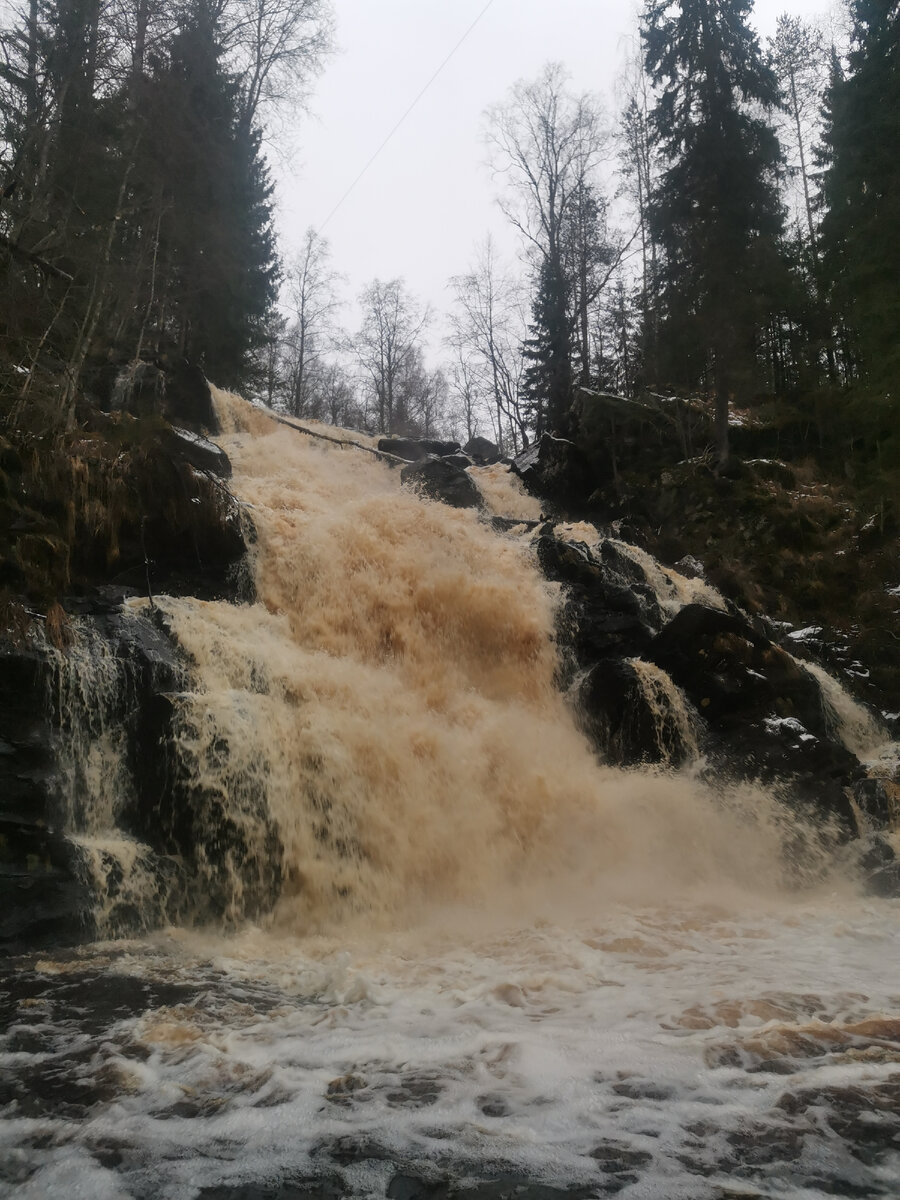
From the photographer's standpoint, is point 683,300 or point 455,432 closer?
point 683,300

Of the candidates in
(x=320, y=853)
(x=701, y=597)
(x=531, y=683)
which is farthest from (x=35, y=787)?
(x=701, y=597)

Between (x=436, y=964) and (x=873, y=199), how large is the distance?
51.6ft

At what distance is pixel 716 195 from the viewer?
16922mm

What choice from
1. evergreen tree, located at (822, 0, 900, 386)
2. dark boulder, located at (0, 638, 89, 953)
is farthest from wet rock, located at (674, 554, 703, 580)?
dark boulder, located at (0, 638, 89, 953)

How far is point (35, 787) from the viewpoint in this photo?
18.9 ft

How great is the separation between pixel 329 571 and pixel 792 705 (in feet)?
21.2

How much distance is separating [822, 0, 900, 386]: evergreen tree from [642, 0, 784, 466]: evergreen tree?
1.69m

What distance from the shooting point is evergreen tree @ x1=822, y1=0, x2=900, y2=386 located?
13.1 metres

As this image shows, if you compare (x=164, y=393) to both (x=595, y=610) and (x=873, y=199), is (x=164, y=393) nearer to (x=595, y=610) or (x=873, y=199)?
(x=595, y=610)

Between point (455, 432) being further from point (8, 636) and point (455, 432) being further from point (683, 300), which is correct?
point (8, 636)

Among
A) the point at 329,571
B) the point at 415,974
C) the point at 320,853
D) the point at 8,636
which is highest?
the point at 329,571

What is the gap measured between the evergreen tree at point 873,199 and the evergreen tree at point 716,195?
5.56 feet

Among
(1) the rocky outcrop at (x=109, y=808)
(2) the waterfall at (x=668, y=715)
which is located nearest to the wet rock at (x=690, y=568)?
(2) the waterfall at (x=668, y=715)

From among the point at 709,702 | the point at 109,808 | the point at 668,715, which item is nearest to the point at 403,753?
the point at 109,808
